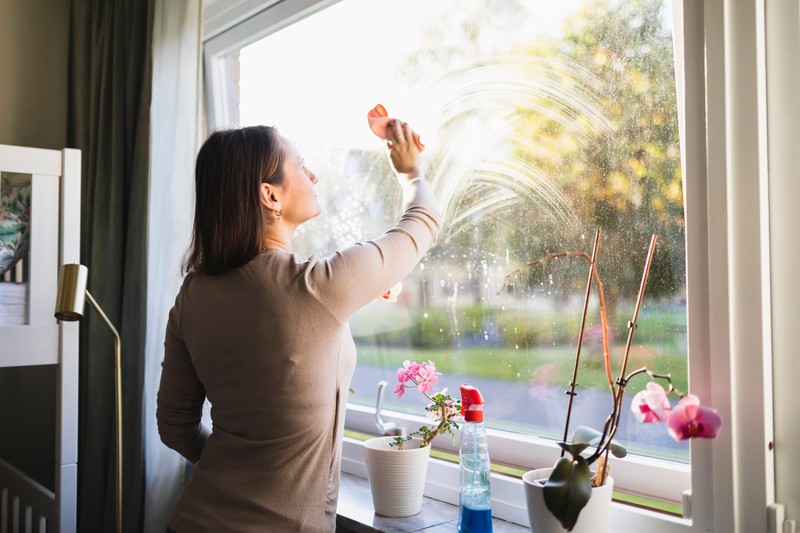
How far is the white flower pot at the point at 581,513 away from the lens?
110 centimetres

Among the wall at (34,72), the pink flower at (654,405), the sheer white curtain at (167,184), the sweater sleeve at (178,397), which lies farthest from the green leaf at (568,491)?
the wall at (34,72)

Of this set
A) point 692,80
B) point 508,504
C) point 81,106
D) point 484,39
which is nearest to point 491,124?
point 484,39

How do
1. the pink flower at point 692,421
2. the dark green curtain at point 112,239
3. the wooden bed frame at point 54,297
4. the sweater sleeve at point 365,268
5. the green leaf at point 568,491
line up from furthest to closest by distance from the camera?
the dark green curtain at point 112,239 → the wooden bed frame at point 54,297 → the sweater sleeve at point 365,268 → the green leaf at point 568,491 → the pink flower at point 692,421

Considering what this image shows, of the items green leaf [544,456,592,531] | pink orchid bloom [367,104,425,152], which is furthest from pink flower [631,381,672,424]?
pink orchid bloom [367,104,425,152]

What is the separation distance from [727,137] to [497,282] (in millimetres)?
672

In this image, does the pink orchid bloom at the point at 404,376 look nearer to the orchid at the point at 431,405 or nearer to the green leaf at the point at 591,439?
the orchid at the point at 431,405

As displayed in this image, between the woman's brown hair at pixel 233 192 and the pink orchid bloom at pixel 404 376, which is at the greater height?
the woman's brown hair at pixel 233 192

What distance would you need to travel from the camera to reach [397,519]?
4.80ft

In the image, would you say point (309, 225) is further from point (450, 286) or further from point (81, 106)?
point (81, 106)

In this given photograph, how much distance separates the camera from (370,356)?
2.07 m

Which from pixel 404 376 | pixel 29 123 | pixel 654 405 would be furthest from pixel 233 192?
pixel 29 123

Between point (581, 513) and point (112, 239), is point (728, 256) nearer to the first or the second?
point (581, 513)

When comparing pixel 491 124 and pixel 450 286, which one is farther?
pixel 450 286

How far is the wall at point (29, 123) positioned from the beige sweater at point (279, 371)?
1587mm
